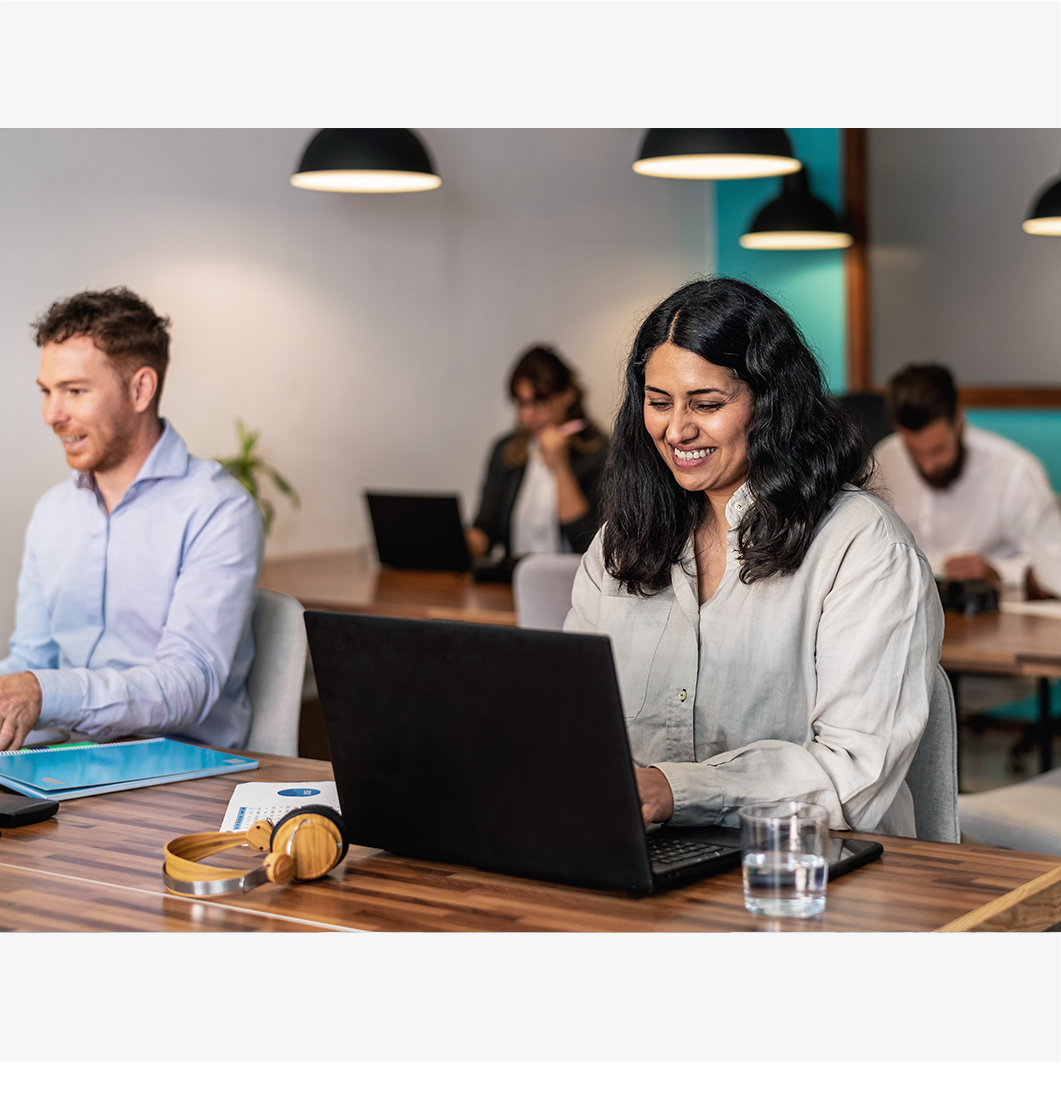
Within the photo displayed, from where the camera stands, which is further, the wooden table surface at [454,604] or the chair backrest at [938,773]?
the wooden table surface at [454,604]

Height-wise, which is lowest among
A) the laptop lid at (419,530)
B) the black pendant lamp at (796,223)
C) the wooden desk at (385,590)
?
the wooden desk at (385,590)

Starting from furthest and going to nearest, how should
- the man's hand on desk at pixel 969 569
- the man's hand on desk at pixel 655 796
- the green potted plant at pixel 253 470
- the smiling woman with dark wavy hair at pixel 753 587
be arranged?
the green potted plant at pixel 253 470
the man's hand on desk at pixel 969 569
the smiling woman with dark wavy hair at pixel 753 587
the man's hand on desk at pixel 655 796

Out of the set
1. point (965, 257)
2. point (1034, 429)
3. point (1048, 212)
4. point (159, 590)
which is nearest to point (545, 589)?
point (159, 590)

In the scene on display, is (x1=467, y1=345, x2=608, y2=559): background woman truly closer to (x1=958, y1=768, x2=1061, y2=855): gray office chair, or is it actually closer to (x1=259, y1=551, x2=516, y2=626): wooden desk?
(x1=259, y1=551, x2=516, y2=626): wooden desk

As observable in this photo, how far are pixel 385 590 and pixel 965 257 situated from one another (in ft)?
9.40

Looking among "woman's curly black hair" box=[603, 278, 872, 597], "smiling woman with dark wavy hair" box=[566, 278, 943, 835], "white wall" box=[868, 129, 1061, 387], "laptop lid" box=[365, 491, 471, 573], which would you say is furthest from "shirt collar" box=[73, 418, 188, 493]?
"white wall" box=[868, 129, 1061, 387]

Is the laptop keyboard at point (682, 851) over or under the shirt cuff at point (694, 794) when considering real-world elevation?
under

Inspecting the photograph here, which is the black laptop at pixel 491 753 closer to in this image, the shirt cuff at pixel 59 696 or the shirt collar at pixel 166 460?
the shirt cuff at pixel 59 696

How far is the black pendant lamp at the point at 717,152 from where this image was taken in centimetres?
338

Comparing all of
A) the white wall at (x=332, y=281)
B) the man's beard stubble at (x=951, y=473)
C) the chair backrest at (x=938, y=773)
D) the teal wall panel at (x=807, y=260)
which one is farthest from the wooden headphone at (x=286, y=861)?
the teal wall panel at (x=807, y=260)

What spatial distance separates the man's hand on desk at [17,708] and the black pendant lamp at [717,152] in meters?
2.15

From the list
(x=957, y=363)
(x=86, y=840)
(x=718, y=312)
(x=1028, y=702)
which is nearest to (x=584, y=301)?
(x=957, y=363)
